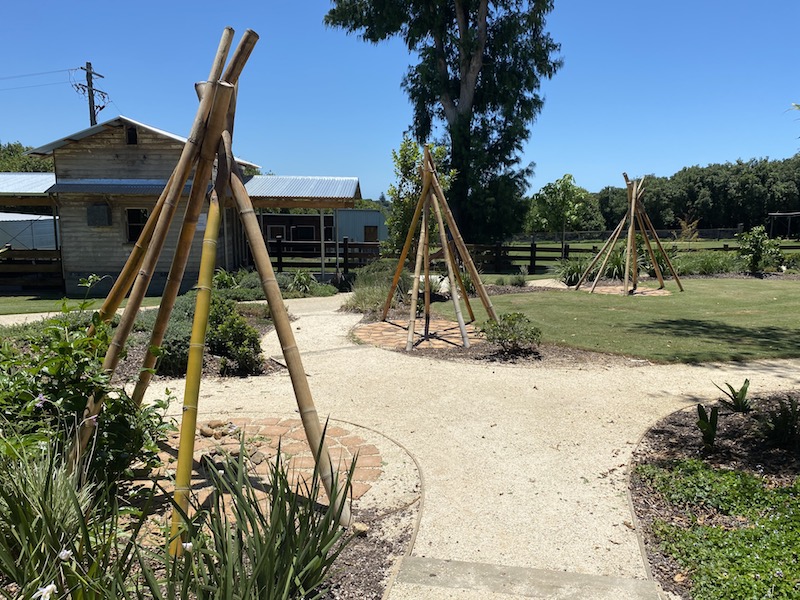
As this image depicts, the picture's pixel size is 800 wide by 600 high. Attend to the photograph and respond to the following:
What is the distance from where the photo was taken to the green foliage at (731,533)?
269 centimetres

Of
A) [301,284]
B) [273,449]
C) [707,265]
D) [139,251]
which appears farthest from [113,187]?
[707,265]

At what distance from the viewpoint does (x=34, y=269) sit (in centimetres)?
1681

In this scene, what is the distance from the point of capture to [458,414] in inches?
212

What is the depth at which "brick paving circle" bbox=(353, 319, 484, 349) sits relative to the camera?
8.59 m

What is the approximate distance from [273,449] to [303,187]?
49.0 feet

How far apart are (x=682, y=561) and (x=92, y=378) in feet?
10.7

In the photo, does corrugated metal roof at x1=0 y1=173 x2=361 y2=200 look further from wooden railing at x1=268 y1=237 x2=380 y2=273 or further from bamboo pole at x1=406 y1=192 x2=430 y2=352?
bamboo pole at x1=406 y1=192 x2=430 y2=352

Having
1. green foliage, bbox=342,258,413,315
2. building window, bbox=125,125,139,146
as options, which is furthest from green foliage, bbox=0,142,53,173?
green foliage, bbox=342,258,413,315

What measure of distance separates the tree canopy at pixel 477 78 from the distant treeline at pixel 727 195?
2978 centimetres

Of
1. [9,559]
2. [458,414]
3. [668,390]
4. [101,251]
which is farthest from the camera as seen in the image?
[101,251]

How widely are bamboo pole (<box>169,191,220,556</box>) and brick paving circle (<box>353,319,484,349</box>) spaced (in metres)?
5.27

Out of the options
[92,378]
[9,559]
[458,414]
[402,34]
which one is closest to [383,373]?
[458,414]

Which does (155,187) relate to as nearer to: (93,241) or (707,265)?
(93,241)

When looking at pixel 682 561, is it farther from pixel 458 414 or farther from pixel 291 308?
pixel 291 308
